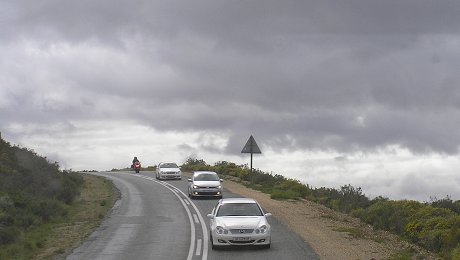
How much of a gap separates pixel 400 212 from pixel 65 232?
13.4 m

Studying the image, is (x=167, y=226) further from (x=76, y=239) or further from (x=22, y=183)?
(x=22, y=183)

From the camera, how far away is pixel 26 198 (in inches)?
1148

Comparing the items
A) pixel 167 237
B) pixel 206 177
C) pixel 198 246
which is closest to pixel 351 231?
pixel 198 246

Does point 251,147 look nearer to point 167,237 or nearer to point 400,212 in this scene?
point 400,212

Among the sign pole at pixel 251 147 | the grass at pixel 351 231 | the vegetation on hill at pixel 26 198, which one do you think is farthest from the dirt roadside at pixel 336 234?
the vegetation on hill at pixel 26 198

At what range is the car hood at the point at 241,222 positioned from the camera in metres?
18.5

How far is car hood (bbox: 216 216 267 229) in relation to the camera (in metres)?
18.5

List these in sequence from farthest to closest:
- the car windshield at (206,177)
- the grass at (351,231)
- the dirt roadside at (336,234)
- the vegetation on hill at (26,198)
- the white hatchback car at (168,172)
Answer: the white hatchback car at (168,172) < the car windshield at (206,177) < the grass at (351,231) < the vegetation on hill at (26,198) < the dirt roadside at (336,234)

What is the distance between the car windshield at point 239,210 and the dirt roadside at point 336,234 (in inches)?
79.3

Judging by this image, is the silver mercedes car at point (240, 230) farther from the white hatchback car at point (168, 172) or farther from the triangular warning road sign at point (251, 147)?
the white hatchback car at point (168, 172)

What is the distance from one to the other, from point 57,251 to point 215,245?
16.0 ft

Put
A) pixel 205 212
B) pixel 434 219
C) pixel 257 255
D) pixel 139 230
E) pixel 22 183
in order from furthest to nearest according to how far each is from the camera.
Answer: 1. pixel 22 183
2. pixel 205 212
3. pixel 139 230
4. pixel 434 219
5. pixel 257 255

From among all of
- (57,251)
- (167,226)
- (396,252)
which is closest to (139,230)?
(167,226)

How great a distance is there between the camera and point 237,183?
49.5m
